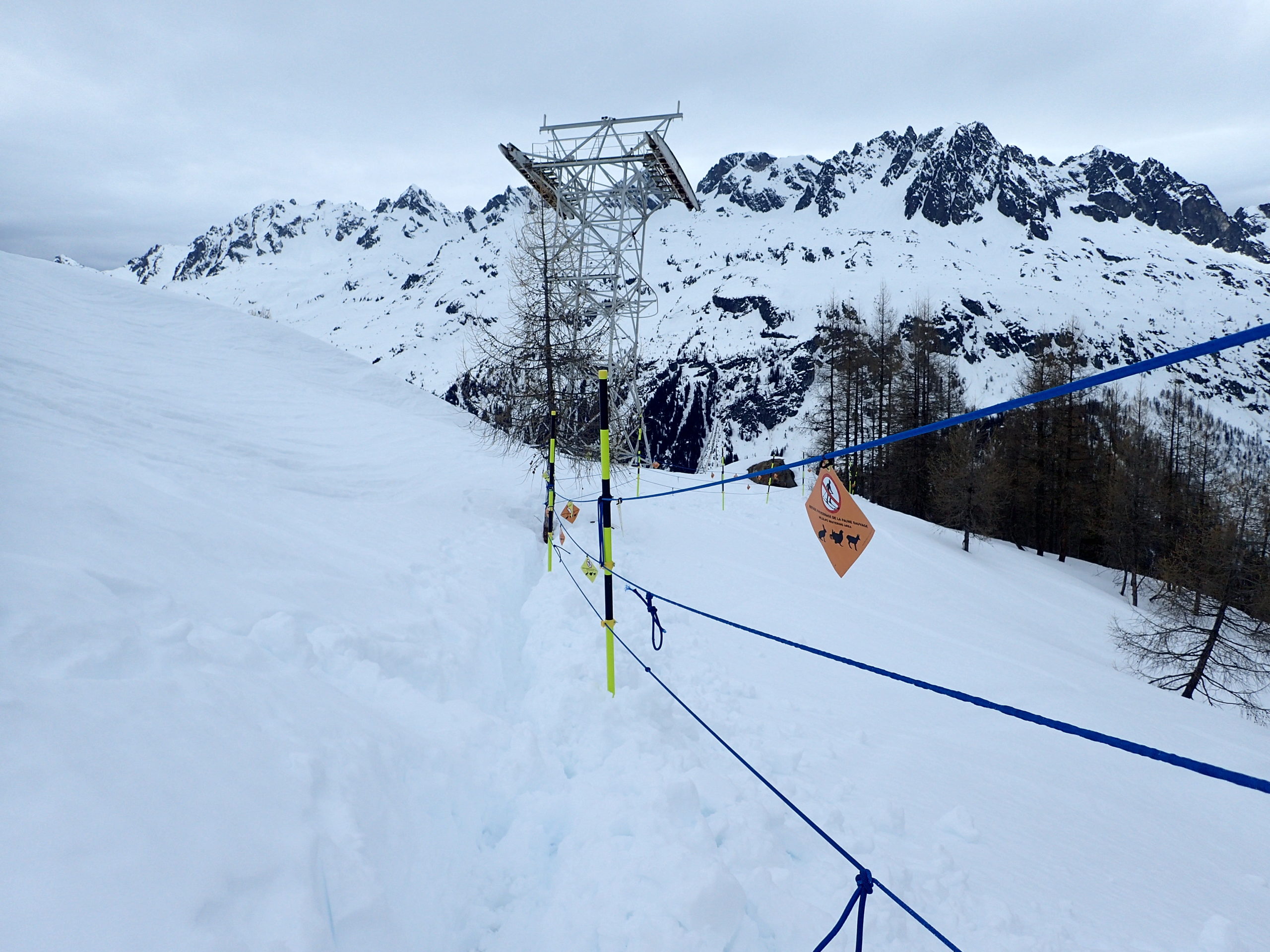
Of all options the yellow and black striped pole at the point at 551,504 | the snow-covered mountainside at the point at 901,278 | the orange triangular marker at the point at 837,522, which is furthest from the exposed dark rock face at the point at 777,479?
the snow-covered mountainside at the point at 901,278

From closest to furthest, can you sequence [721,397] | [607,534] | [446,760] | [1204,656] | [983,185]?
[446,760] < [607,534] < [1204,656] < [721,397] < [983,185]

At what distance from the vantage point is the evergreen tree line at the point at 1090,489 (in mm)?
15945

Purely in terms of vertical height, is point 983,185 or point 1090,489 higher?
point 983,185

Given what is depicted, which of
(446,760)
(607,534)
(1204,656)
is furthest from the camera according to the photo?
(1204,656)

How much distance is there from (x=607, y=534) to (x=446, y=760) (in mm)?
1950

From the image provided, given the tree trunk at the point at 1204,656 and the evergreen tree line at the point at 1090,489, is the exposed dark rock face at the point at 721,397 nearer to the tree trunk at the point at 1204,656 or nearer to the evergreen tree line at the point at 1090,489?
the evergreen tree line at the point at 1090,489

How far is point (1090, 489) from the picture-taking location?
28406 millimetres

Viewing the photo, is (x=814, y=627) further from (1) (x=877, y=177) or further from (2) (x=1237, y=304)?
(1) (x=877, y=177)

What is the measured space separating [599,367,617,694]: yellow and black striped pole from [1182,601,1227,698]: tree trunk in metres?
18.8

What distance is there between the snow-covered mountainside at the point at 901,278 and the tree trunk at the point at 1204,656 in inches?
1661

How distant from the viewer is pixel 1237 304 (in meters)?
84.8

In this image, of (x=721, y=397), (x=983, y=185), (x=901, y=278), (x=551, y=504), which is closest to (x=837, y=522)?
(x=551, y=504)

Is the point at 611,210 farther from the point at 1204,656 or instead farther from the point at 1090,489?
the point at 1090,489

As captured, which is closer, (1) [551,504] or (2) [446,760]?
(2) [446,760]
